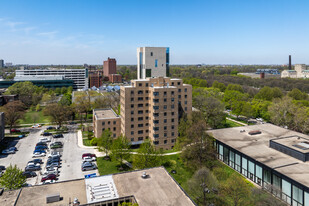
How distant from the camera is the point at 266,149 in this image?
1864 inches

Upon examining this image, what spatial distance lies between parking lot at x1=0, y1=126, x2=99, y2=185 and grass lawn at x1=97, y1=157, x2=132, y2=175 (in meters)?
1.72

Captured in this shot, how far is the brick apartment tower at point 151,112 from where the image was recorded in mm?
60062

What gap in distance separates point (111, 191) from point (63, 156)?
107 feet

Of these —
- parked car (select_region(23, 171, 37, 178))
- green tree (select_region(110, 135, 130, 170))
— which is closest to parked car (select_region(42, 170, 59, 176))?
parked car (select_region(23, 171, 37, 178))

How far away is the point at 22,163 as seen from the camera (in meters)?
52.8

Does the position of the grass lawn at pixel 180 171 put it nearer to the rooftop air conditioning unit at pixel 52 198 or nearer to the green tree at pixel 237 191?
the green tree at pixel 237 191

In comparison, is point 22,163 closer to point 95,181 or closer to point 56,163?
point 56,163

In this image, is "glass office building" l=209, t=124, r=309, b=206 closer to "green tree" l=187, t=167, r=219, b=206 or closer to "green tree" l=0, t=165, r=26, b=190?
"green tree" l=187, t=167, r=219, b=206

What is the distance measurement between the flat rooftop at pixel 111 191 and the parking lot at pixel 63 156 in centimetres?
1624

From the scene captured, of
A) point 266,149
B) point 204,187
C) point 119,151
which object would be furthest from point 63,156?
point 266,149

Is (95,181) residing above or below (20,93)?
below

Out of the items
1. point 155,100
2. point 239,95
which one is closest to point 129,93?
point 155,100

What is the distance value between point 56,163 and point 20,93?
91.3 m

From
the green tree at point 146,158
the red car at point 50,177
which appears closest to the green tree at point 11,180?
the red car at point 50,177
